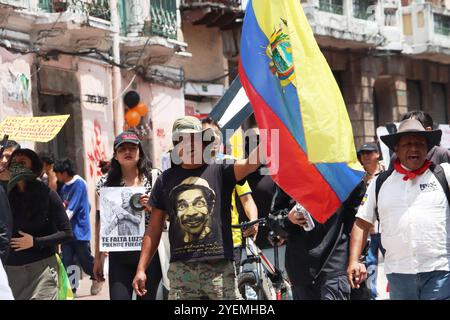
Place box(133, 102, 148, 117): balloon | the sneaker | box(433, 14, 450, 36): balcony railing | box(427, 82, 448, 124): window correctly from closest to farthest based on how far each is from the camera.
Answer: the sneaker < box(133, 102, 148, 117): balloon < box(433, 14, 450, 36): balcony railing < box(427, 82, 448, 124): window

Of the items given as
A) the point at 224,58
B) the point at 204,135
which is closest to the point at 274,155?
the point at 204,135

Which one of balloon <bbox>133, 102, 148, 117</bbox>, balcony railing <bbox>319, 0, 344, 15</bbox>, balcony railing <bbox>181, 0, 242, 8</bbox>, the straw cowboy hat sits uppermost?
balcony railing <bbox>319, 0, 344, 15</bbox>

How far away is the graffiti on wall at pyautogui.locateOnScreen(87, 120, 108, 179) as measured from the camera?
66.6 feet

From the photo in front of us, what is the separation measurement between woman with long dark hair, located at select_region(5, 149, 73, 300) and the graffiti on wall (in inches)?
436

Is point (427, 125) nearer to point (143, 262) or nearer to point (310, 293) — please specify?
point (310, 293)

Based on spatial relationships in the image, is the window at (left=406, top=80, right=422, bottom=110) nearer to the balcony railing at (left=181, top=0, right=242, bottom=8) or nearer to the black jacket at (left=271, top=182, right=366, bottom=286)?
the balcony railing at (left=181, top=0, right=242, bottom=8)

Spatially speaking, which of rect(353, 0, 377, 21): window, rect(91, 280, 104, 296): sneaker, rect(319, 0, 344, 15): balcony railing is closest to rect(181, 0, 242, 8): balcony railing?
rect(319, 0, 344, 15): balcony railing

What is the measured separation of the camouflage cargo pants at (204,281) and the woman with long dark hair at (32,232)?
173 cm

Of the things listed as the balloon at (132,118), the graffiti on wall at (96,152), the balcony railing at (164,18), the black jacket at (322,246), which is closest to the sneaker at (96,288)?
the graffiti on wall at (96,152)

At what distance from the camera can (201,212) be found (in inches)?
290
